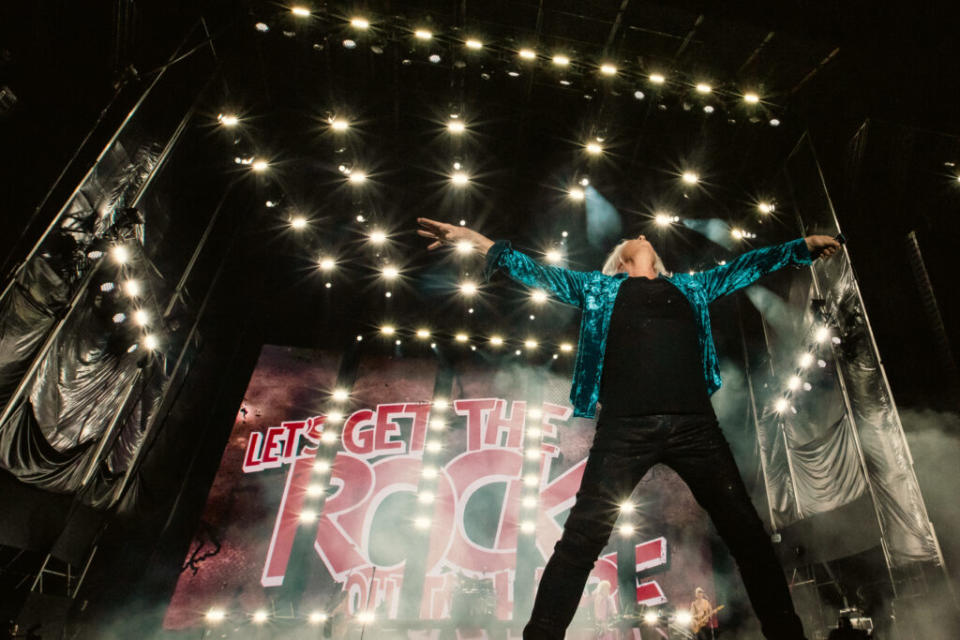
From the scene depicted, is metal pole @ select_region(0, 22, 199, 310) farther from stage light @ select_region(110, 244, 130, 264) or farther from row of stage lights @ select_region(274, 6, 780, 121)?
row of stage lights @ select_region(274, 6, 780, 121)

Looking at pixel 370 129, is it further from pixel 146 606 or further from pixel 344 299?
pixel 146 606

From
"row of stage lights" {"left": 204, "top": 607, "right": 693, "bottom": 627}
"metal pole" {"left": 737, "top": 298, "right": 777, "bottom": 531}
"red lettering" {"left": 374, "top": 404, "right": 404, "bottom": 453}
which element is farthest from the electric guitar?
"red lettering" {"left": 374, "top": 404, "right": 404, "bottom": 453}

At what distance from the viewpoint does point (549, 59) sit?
18.9ft

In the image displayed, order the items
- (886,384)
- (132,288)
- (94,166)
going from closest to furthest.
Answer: (94,166), (886,384), (132,288)

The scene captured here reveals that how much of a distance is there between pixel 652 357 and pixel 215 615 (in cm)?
750

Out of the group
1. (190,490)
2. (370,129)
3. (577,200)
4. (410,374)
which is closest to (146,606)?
(190,490)

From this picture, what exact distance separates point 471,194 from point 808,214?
185 inches

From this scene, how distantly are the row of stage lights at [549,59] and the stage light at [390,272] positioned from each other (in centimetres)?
384

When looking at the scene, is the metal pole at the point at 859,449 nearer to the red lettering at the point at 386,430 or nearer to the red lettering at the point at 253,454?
the red lettering at the point at 386,430

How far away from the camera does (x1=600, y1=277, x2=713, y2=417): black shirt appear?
1.51m

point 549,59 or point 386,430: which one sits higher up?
point 549,59

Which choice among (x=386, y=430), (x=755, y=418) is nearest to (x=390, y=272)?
(x=386, y=430)

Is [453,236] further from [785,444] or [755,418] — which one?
[755,418]

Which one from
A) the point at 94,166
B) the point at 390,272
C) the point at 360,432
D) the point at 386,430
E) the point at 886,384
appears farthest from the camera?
the point at 390,272
